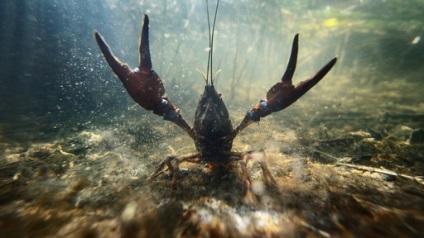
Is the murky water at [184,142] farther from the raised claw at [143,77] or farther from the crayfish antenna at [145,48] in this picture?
the crayfish antenna at [145,48]

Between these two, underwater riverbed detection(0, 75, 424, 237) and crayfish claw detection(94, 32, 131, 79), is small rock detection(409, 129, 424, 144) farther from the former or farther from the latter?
crayfish claw detection(94, 32, 131, 79)

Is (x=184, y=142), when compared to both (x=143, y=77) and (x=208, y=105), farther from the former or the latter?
(x=143, y=77)

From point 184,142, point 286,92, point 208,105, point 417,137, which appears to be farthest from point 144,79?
point 417,137

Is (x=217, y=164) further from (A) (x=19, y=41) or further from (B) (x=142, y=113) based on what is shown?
(A) (x=19, y=41)

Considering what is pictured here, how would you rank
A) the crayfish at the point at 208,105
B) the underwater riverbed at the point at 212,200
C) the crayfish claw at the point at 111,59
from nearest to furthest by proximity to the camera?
the underwater riverbed at the point at 212,200
the crayfish claw at the point at 111,59
the crayfish at the point at 208,105

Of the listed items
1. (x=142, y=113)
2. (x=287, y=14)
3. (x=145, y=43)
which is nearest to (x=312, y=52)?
(x=287, y=14)

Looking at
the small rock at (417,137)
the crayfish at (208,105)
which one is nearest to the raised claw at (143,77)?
the crayfish at (208,105)

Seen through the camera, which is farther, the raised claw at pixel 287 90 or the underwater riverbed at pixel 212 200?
the raised claw at pixel 287 90
